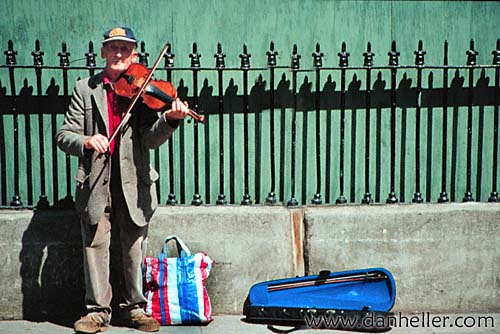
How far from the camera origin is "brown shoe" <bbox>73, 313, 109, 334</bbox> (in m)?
6.07

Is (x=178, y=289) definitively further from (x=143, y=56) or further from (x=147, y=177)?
(x=143, y=56)

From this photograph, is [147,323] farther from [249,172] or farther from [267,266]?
[249,172]

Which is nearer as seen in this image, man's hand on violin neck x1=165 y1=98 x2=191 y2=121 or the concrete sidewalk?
man's hand on violin neck x1=165 y1=98 x2=191 y2=121

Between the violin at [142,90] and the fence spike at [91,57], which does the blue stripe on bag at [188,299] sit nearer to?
the violin at [142,90]

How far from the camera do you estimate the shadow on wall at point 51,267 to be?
655 centimetres

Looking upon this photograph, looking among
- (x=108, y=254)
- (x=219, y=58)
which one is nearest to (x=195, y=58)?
(x=219, y=58)

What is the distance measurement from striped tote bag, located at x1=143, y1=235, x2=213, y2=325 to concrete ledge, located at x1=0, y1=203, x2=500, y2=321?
24 centimetres

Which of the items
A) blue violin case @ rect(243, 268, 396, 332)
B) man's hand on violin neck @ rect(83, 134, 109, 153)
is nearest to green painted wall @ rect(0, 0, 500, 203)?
blue violin case @ rect(243, 268, 396, 332)

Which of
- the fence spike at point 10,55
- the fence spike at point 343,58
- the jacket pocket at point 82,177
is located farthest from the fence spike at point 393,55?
the fence spike at point 10,55

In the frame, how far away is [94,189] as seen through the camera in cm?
595

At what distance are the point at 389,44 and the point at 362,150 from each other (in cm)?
88

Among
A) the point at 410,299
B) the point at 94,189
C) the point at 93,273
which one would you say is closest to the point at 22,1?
the point at 94,189

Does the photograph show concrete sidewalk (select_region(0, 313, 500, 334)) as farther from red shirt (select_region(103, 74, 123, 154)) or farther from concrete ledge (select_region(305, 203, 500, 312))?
red shirt (select_region(103, 74, 123, 154))

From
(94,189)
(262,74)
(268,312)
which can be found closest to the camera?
(94,189)
